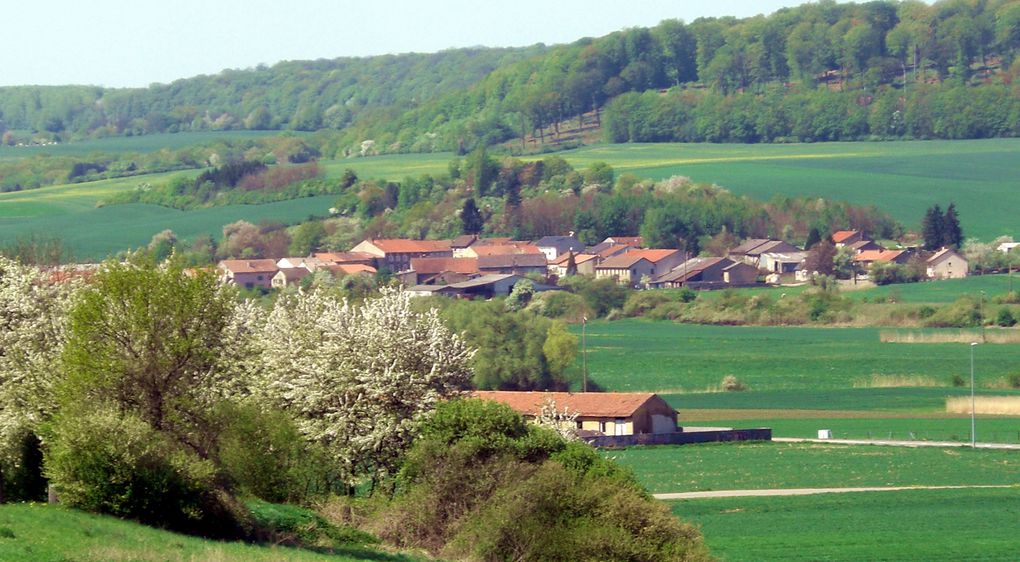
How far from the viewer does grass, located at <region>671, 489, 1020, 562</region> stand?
30547 mm

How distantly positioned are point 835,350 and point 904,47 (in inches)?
4175

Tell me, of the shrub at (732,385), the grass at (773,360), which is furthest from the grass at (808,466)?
the shrub at (732,385)

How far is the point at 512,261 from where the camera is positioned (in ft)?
378

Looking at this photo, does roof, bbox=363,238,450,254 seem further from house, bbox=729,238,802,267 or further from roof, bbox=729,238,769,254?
house, bbox=729,238,802,267

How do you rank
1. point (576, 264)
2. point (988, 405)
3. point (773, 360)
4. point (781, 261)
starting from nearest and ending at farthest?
1. point (988, 405)
2. point (773, 360)
3. point (781, 261)
4. point (576, 264)

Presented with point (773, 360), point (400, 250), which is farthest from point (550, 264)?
point (773, 360)

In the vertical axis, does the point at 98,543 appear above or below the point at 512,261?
above

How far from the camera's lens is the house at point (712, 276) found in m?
107

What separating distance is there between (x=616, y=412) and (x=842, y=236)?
67695 mm

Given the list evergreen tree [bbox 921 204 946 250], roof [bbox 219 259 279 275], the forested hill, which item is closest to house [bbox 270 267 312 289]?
roof [bbox 219 259 279 275]

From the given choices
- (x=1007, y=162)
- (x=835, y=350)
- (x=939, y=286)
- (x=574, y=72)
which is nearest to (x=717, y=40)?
(x=574, y=72)

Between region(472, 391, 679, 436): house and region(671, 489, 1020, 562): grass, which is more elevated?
region(671, 489, 1020, 562): grass

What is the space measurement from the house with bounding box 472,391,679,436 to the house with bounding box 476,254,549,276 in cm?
5963

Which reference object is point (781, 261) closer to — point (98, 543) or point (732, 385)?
point (732, 385)
